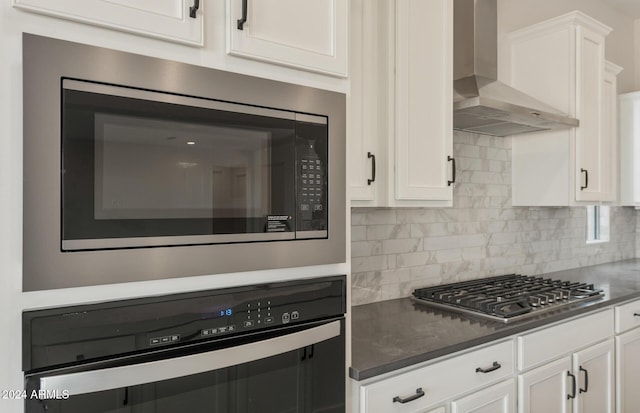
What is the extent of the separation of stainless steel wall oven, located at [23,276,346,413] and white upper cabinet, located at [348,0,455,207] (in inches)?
28.9

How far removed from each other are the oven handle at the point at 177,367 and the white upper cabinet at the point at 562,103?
7.43 feet

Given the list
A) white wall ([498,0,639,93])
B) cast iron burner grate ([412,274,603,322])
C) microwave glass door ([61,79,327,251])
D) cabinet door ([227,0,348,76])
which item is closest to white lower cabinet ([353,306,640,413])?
cast iron burner grate ([412,274,603,322])

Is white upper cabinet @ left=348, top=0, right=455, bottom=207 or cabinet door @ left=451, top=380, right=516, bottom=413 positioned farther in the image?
white upper cabinet @ left=348, top=0, right=455, bottom=207

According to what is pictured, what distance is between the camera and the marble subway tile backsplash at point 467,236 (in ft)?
7.60

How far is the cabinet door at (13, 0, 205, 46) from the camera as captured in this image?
Result: 0.87 m

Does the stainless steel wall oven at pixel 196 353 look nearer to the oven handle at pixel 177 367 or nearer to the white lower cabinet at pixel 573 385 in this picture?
the oven handle at pixel 177 367

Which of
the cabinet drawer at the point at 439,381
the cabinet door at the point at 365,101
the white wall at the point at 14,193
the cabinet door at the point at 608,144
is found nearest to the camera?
the white wall at the point at 14,193

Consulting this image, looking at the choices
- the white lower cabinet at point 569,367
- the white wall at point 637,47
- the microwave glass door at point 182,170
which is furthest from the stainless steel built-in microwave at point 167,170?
the white wall at point 637,47

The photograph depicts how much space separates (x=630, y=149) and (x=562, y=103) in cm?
140

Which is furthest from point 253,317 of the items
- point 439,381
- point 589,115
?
point 589,115

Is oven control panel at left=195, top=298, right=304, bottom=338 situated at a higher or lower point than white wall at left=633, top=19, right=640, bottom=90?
lower

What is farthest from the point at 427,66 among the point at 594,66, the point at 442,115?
the point at 594,66

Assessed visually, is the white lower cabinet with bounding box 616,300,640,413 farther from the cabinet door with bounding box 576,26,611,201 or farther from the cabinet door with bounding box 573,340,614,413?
the cabinet door with bounding box 576,26,611,201

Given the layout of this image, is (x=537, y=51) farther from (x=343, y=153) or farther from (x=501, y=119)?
(x=343, y=153)
